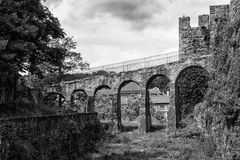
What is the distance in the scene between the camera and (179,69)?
76.7 ft

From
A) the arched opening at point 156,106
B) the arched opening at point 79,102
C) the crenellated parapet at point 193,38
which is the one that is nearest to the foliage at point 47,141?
the arched opening at point 156,106

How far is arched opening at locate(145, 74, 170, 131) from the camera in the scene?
83.5 ft

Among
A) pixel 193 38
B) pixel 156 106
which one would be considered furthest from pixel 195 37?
pixel 156 106

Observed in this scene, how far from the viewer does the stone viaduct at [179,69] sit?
74.4ft

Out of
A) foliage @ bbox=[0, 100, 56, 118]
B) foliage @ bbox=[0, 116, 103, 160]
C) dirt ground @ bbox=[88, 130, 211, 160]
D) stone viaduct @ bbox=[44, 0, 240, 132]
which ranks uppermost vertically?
stone viaduct @ bbox=[44, 0, 240, 132]

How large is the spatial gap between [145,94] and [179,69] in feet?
12.1

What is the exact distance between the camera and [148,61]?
2620 centimetres

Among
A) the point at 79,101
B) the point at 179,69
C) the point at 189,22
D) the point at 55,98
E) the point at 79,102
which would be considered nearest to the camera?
the point at 179,69

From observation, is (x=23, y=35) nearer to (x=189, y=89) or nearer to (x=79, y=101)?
(x=189, y=89)

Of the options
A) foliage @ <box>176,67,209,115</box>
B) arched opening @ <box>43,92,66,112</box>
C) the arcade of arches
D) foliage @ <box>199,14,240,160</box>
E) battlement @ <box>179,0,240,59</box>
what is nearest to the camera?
foliage @ <box>199,14,240,160</box>

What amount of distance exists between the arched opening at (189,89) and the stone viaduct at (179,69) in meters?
0.08

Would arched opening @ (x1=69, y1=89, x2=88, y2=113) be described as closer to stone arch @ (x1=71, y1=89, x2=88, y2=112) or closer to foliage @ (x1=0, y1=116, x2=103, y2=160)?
stone arch @ (x1=71, y1=89, x2=88, y2=112)

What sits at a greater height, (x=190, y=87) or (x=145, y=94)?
(x=190, y=87)

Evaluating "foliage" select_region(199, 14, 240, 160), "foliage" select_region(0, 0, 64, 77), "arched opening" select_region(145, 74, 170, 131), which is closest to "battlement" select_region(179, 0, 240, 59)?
"arched opening" select_region(145, 74, 170, 131)
